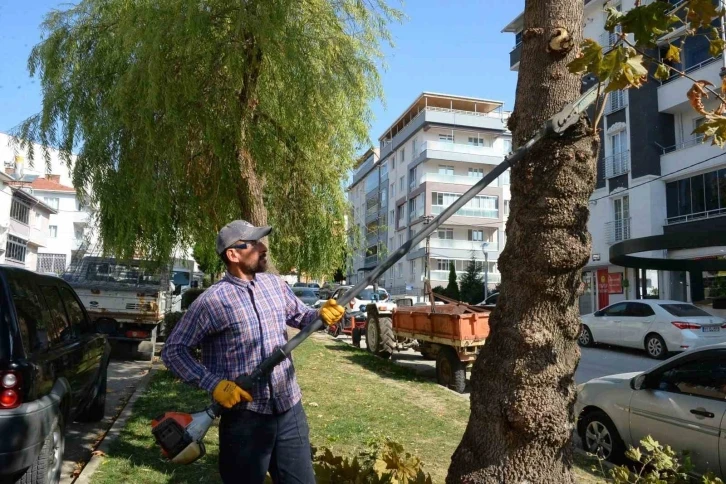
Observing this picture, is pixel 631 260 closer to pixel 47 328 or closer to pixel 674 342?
pixel 674 342

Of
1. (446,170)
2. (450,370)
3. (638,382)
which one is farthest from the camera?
(446,170)

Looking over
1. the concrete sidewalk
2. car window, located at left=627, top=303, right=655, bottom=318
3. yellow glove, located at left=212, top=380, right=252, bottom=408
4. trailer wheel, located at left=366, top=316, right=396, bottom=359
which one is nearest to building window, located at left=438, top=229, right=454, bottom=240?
car window, located at left=627, top=303, right=655, bottom=318

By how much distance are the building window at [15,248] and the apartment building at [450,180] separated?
26.3 metres

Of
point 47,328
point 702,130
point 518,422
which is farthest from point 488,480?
point 47,328

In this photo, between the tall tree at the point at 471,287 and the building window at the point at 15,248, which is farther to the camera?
the building window at the point at 15,248

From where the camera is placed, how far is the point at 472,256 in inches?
1937

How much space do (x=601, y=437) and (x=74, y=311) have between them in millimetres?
5699

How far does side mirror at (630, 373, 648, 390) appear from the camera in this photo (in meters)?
6.37

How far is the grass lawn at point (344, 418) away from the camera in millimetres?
5391

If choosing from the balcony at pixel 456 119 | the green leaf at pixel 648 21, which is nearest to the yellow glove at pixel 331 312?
the green leaf at pixel 648 21

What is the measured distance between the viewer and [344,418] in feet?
24.4

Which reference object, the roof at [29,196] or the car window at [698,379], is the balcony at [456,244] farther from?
the car window at [698,379]

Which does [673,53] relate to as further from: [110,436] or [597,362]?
[597,362]

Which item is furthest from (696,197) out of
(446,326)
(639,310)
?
(446,326)
